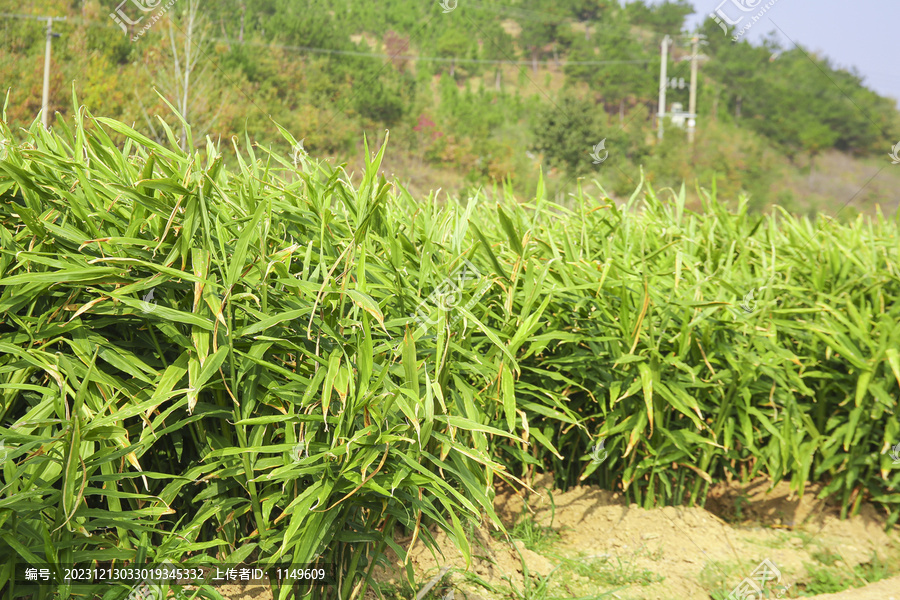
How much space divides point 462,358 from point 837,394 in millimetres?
1270

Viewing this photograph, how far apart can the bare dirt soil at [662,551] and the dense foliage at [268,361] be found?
14 centimetres

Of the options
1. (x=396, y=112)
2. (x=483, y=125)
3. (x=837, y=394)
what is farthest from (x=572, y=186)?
(x=837, y=394)

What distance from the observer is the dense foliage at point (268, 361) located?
2.93 ft

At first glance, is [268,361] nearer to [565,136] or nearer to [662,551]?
[662,551]

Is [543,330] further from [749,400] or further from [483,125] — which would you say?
[483,125]

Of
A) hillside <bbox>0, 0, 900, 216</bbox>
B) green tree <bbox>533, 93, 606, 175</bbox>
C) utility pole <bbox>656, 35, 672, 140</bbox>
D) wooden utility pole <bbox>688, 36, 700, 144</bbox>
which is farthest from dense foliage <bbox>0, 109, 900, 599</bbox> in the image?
wooden utility pole <bbox>688, 36, 700, 144</bbox>

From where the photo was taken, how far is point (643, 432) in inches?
59.4

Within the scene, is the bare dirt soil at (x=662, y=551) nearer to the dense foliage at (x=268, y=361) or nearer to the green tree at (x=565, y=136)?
the dense foliage at (x=268, y=361)

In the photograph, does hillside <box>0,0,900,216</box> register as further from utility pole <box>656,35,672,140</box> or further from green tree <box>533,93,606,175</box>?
utility pole <box>656,35,672,140</box>

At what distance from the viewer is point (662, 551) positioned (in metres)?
1.51

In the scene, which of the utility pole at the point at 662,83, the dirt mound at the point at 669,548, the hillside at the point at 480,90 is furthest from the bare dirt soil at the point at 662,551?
the utility pole at the point at 662,83

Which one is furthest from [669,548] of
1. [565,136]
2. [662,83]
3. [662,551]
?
[662,83]

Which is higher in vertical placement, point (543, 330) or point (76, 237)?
point (76, 237)

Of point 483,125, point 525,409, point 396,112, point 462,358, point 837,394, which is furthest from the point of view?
point 483,125
